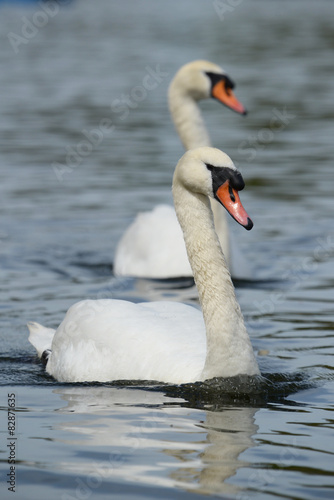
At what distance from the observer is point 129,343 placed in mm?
7211

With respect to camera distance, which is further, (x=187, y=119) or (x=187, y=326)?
(x=187, y=119)

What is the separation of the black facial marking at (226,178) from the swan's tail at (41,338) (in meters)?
2.22

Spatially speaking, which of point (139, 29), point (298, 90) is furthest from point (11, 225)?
point (139, 29)

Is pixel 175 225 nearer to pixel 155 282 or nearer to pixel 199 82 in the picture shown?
pixel 155 282

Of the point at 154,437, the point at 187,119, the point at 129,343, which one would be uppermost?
the point at 187,119

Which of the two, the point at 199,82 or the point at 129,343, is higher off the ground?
the point at 199,82

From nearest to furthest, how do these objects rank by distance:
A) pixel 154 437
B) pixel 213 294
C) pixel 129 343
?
pixel 154 437
pixel 213 294
pixel 129 343

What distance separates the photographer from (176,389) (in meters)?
6.97

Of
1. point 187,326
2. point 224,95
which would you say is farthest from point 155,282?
point 187,326

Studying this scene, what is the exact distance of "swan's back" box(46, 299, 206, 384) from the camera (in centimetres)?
707

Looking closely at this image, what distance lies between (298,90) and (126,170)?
10904 millimetres

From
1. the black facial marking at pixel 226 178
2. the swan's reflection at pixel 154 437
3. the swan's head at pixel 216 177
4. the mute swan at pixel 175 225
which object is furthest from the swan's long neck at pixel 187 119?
the swan's reflection at pixel 154 437

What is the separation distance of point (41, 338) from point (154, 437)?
8.77ft

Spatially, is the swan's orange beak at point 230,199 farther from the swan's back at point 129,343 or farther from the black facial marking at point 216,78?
the black facial marking at point 216,78
